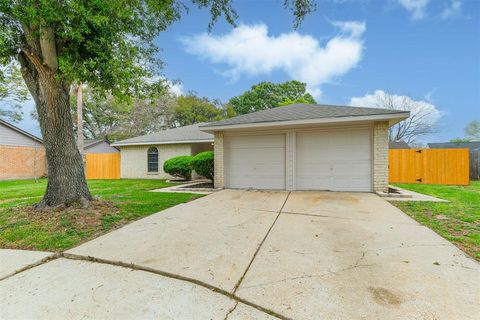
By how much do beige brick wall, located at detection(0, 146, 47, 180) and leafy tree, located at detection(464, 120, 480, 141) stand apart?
44706 mm

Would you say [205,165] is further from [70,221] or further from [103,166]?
[103,166]

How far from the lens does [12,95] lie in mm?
18938

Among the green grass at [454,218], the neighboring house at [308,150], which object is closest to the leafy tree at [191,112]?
the neighboring house at [308,150]

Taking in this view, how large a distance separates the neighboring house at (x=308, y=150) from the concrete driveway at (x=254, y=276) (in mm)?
3658

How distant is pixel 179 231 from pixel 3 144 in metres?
17.8

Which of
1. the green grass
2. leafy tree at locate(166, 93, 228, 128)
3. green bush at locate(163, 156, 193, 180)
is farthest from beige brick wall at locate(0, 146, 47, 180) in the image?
the green grass

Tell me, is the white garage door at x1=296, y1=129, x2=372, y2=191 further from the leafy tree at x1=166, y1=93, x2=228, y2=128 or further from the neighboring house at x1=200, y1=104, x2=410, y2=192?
the leafy tree at x1=166, y1=93, x2=228, y2=128

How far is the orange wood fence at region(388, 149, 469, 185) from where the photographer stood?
392 inches

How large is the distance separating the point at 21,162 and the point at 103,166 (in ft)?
18.1

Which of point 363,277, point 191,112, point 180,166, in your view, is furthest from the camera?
point 191,112

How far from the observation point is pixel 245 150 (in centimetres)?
861

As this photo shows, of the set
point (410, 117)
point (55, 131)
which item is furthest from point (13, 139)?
point (410, 117)

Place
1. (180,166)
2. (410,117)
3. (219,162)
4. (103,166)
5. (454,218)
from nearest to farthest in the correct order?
(454,218)
(219,162)
(180,166)
(103,166)
(410,117)

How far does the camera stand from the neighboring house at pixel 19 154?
14.5 metres
